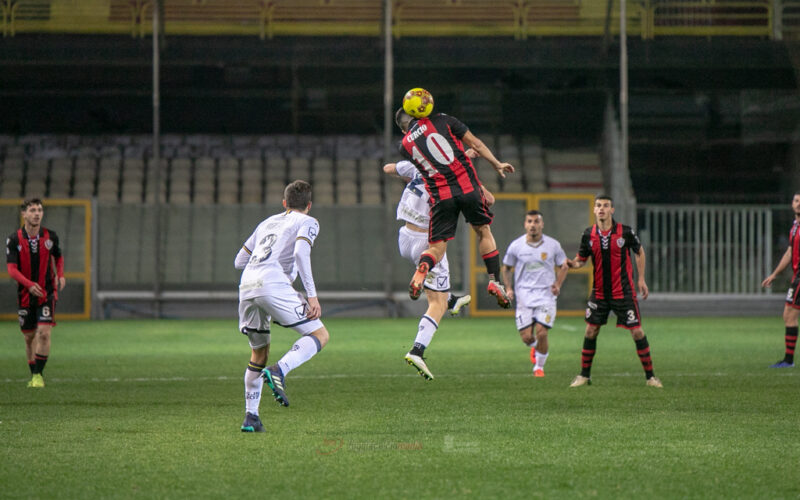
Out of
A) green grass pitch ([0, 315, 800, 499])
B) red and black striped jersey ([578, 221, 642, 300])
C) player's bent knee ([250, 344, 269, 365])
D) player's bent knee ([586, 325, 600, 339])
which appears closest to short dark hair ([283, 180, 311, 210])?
player's bent knee ([250, 344, 269, 365])

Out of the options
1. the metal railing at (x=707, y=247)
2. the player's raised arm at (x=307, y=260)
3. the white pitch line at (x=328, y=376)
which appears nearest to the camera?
the player's raised arm at (x=307, y=260)

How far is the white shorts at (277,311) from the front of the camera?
288 inches

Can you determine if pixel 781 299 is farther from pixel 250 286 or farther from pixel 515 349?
pixel 250 286

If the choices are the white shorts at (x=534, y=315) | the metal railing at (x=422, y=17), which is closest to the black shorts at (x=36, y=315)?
the white shorts at (x=534, y=315)

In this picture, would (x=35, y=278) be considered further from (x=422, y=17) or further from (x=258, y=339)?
(x=422, y=17)

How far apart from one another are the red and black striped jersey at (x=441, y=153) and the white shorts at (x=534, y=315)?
351 cm

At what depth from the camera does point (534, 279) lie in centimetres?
1222

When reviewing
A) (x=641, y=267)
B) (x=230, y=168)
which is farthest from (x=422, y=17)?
(x=641, y=267)

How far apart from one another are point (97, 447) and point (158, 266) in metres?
16.2

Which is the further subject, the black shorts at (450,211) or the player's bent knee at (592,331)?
the player's bent knee at (592,331)

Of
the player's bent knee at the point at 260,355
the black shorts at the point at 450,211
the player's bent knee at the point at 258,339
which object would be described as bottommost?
the player's bent knee at the point at 260,355

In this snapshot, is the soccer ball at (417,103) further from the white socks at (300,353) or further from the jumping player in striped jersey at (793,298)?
the jumping player in striped jersey at (793,298)

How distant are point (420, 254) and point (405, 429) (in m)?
2.24

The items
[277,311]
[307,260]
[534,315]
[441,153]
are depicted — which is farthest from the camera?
[534,315]
